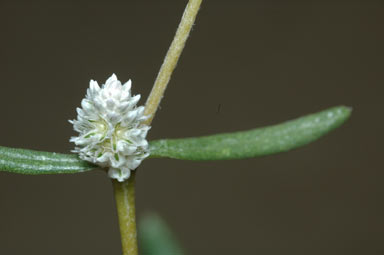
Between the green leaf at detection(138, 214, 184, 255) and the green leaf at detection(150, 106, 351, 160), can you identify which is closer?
the green leaf at detection(150, 106, 351, 160)

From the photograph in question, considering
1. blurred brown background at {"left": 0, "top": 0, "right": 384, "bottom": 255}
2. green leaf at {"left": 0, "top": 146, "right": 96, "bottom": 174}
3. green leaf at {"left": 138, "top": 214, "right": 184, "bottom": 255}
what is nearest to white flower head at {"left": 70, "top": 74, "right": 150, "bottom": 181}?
green leaf at {"left": 0, "top": 146, "right": 96, "bottom": 174}

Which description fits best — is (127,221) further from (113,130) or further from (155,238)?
(155,238)

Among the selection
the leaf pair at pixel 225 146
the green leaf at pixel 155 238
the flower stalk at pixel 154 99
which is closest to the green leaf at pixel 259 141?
the leaf pair at pixel 225 146

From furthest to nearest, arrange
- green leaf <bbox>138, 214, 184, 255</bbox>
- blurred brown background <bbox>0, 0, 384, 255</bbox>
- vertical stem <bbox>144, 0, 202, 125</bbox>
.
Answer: blurred brown background <bbox>0, 0, 384, 255</bbox> < green leaf <bbox>138, 214, 184, 255</bbox> < vertical stem <bbox>144, 0, 202, 125</bbox>

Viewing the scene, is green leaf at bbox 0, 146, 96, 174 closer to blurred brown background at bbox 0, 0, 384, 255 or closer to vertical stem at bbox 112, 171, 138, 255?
vertical stem at bbox 112, 171, 138, 255

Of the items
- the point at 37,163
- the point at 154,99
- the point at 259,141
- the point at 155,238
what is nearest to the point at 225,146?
the point at 259,141

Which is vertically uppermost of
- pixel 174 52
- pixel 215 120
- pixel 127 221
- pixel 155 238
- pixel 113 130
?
pixel 215 120
